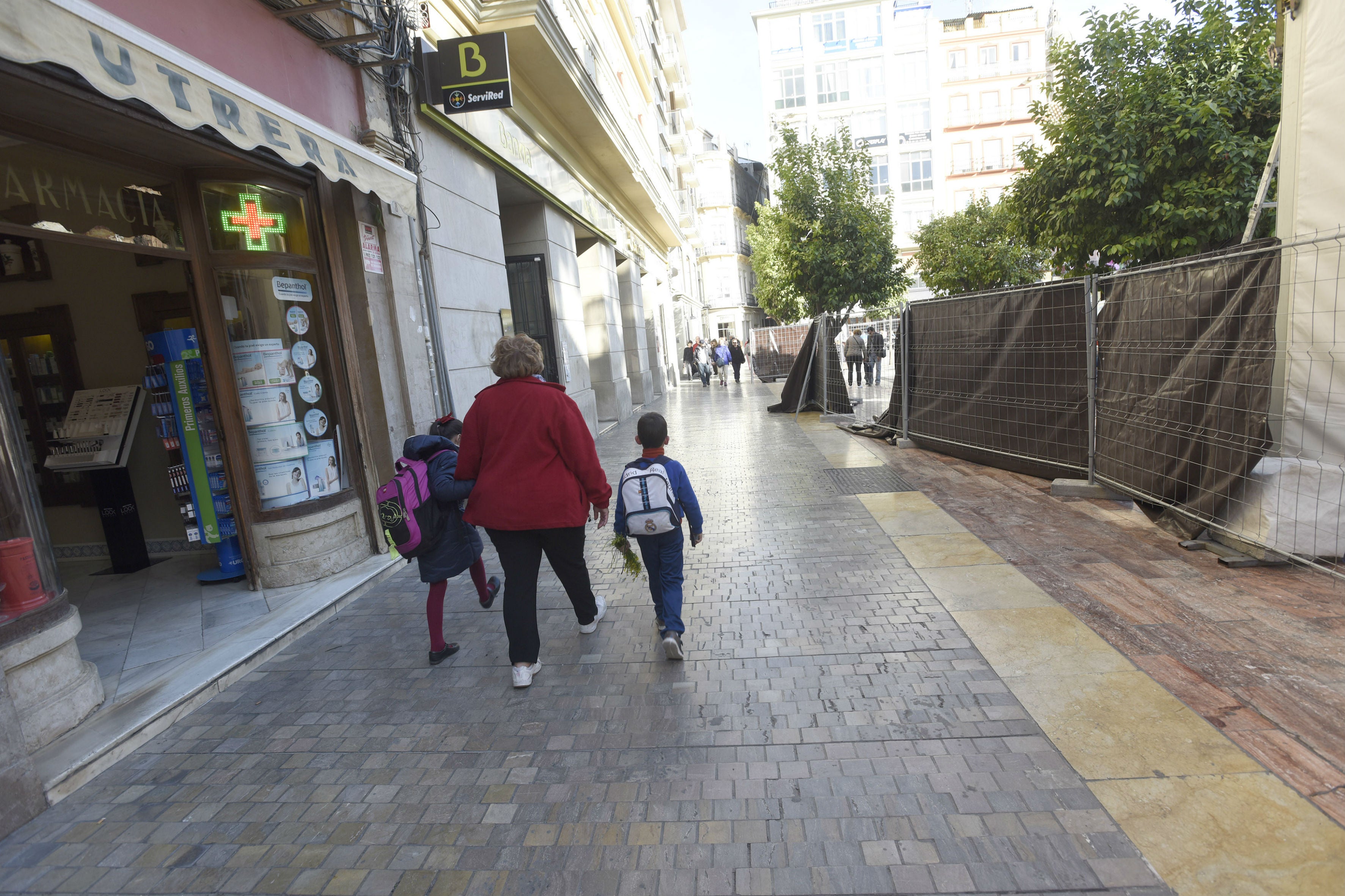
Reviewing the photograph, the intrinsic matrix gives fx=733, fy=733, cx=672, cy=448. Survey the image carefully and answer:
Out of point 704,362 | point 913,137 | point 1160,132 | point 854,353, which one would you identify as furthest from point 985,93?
point 1160,132

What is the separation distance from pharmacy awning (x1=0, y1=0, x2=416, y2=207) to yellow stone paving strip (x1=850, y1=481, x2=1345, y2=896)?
4776 millimetres

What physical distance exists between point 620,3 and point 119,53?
17.4m

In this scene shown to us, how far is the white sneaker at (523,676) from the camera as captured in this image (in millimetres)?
3627

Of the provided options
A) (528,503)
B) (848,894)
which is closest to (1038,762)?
(848,894)

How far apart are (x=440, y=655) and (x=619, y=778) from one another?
65.1 inches

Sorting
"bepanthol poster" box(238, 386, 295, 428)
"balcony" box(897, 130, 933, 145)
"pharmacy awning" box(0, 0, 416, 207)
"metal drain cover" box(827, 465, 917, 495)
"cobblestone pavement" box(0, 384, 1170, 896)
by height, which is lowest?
"metal drain cover" box(827, 465, 917, 495)

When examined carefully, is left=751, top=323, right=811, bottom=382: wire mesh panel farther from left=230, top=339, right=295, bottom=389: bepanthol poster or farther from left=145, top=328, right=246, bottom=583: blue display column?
left=145, top=328, right=246, bottom=583: blue display column

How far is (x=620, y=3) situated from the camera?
18062 millimetres

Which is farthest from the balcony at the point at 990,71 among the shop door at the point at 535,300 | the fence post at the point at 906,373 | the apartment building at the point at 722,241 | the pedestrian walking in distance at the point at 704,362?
the fence post at the point at 906,373

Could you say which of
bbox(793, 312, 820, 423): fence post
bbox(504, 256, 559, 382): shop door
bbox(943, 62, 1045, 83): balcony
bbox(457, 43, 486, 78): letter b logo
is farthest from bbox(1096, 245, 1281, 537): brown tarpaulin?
bbox(943, 62, 1045, 83): balcony

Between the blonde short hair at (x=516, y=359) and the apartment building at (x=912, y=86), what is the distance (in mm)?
46594

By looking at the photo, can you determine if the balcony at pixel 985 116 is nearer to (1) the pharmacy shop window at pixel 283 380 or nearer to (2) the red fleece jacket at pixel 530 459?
(1) the pharmacy shop window at pixel 283 380

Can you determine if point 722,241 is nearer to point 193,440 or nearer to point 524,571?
point 193,440

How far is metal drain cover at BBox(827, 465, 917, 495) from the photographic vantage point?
288 inches
